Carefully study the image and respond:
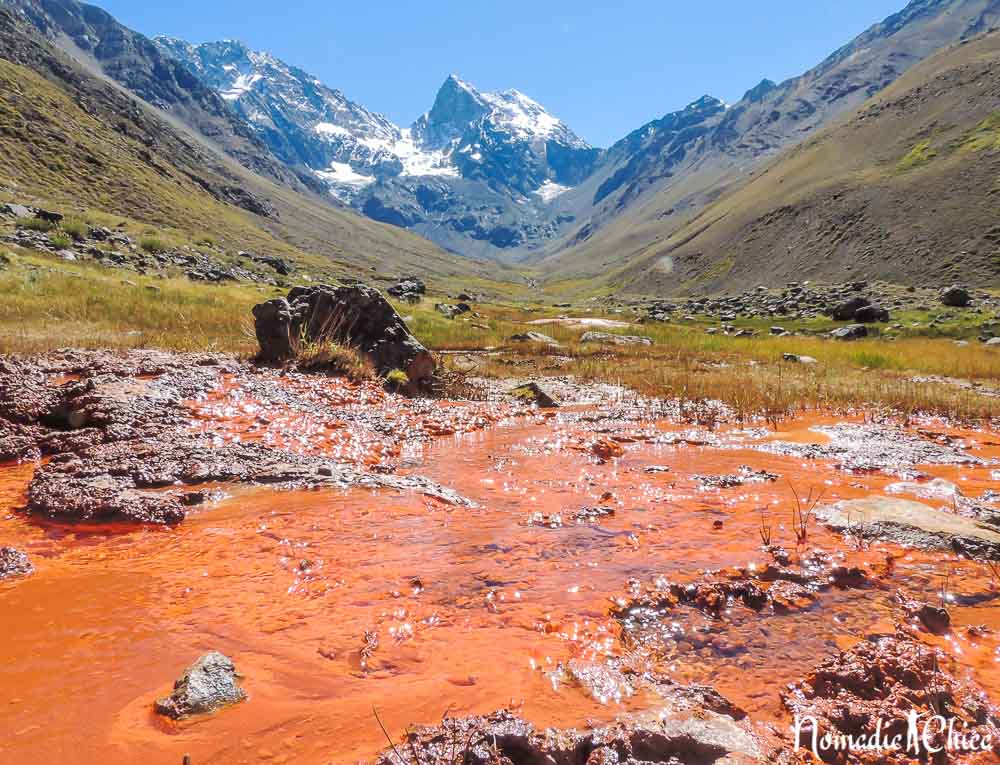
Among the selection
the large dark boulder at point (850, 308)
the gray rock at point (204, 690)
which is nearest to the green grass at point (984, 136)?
the large dark boulder at point (850, 308)

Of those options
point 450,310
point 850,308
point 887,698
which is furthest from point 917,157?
point 887,698

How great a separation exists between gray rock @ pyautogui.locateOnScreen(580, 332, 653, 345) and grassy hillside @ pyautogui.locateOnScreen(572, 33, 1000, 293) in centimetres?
3726

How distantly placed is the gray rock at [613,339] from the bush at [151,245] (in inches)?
1129

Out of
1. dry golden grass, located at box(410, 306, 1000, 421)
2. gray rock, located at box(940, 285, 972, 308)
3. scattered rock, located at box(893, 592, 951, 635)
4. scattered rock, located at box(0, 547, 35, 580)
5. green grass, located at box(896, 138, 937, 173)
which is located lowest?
scattered rock, located at box(0, 547, 35, 580)

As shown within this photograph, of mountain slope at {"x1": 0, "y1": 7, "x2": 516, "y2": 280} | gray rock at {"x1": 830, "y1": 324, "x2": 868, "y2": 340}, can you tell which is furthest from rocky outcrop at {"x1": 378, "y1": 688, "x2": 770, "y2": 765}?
mountain slope at {"x1": 0, "y1": 7, "x2": 516, "y2": 280}

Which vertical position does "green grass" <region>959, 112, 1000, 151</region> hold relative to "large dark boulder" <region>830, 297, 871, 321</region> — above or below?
above

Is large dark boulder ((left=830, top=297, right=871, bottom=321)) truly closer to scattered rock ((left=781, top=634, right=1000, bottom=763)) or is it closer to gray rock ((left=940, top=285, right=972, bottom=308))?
gray rock ((left=940, top=285, right=972, bottom=308))

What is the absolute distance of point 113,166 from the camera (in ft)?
233

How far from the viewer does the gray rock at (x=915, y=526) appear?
482cm

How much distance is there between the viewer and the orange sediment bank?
267 cm

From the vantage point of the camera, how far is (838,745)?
2691 mm

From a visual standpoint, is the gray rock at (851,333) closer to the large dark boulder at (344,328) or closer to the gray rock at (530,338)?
the gray rock at (530,338)

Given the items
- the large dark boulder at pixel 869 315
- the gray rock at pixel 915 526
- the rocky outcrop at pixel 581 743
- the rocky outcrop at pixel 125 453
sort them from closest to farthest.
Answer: the rocky outcrop at pixel 581 743, the gray rock at pixel 915 526, the rocky outcrop at pixel 125 453, the large dark boulder at pixel 869 315

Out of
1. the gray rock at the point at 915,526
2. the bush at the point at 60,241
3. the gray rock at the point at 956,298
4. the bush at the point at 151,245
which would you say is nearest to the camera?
the gray rock at the point at 915,526
